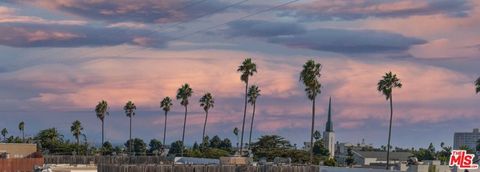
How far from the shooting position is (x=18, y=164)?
87.6m

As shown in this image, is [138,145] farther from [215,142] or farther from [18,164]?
[18,164]

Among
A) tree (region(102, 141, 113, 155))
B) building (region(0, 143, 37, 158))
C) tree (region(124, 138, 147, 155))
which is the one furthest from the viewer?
tree (region(124, 138, 147, 155))

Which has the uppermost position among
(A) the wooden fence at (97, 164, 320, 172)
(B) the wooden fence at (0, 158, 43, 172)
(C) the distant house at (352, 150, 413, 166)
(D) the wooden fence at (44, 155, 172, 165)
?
(A) the wooden fence at (97, 164, 320, 172)

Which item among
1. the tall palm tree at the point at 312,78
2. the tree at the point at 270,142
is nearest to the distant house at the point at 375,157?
the tree at the point at 270,142

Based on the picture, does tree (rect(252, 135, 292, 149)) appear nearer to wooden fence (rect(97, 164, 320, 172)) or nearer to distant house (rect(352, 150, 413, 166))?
distant house (rect(352, 150, 413, 166))

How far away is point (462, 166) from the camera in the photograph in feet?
123

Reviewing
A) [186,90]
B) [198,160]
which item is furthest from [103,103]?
[198,160]

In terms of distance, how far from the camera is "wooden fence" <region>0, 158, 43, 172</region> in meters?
84.1

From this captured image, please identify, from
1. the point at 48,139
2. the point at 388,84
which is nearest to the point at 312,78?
the point at 388,84

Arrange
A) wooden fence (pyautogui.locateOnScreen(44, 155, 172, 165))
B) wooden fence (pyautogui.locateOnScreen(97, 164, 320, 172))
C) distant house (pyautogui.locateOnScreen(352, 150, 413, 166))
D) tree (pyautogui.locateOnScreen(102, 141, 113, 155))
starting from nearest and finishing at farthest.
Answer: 1. wooden fence (pyautogui.locateOnScreen(97, 164, 320, 172))
2. wooden fence (pyautogui.locateOnScreen(44, 155, 172, 165))
3. tree (pyautogui.locateOnScreen(102, 141, 113, 155))
4. distant house (pyautogui.locateOnScreen(352, 150, 413, 166))

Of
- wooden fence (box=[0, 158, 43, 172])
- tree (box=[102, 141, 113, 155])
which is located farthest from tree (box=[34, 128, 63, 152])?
wooden fence (box=[0, 158, 43, 172])

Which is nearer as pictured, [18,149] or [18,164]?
[18,164]

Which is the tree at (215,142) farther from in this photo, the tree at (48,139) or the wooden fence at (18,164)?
the wooden fence at (18,164)

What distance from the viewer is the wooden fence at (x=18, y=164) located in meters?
84.1
